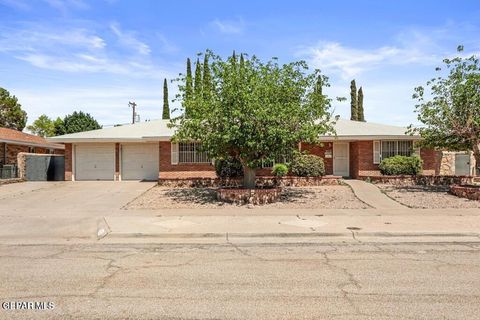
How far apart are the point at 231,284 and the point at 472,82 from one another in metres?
14.5

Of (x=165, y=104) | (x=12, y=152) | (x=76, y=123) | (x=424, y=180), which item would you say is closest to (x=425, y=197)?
(x=424, y=180)

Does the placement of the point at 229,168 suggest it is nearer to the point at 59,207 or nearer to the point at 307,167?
the point at 307,167

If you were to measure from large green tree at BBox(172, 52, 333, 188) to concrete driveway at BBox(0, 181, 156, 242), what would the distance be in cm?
421

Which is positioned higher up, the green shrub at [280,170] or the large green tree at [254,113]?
the large green tree at [254,113]

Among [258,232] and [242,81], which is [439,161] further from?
[258,232]

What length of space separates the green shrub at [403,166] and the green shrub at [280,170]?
538 centimetres

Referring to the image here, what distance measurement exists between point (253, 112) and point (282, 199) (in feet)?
12.5

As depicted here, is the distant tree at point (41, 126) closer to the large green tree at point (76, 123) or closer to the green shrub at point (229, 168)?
the large green tree at point (76, 123)

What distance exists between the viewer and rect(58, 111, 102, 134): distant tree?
38.3m

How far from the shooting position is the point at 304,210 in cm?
1283

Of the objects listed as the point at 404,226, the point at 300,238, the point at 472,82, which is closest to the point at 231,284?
the point at 300,238

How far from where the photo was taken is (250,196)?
1445cm

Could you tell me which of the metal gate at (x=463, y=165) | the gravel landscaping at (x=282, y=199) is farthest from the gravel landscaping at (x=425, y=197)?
the metal gate at (x=463, y=165)

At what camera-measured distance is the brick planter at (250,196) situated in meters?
14.4
